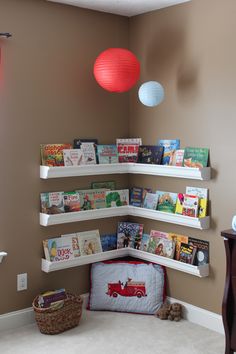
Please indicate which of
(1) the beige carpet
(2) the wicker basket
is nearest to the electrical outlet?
(2) the wicker basket

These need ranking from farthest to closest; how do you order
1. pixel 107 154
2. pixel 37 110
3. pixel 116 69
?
pixel 107 154
pixel 37 110
pixel 116 69

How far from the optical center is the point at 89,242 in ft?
12.0

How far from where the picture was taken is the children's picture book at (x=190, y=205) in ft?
10.8

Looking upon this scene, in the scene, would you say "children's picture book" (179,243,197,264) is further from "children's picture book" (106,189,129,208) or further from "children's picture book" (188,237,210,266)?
"children's picture book" (106,189,129,208)

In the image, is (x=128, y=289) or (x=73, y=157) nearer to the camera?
(x=73, y=157)

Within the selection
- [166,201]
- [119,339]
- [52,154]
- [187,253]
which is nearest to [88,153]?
[52,154]

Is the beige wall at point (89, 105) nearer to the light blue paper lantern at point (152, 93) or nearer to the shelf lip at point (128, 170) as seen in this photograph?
the shelf lip at point (128, 170)

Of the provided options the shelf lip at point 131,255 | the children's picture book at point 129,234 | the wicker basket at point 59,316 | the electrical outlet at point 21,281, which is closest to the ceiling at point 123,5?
the children's picture book at point 129,234

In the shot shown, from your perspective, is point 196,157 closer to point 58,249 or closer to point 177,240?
point 177,240

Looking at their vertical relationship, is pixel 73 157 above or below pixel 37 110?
below

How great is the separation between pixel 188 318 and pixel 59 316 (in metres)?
0.95

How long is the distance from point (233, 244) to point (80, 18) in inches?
79.1

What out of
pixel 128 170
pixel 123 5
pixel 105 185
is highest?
→ pixel 123 5

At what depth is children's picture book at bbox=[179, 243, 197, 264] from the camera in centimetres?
334
